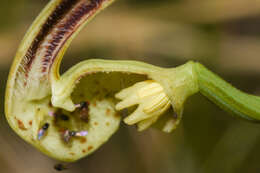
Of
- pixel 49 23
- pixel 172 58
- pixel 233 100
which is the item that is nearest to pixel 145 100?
pixel 233 100

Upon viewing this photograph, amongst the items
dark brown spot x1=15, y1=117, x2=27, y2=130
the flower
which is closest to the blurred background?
dark brown spot x1=15, y1=117, x2=27, y2=130

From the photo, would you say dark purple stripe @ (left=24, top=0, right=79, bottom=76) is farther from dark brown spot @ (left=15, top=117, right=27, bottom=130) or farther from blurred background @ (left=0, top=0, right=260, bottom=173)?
blurred background @ (left=0, top=0, right=260, bottom=173)

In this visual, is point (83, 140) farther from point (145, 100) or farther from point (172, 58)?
point (172, 58)

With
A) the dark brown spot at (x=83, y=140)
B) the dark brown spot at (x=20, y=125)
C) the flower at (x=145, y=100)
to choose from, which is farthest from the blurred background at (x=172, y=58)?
the flower at (x=145, y=100)

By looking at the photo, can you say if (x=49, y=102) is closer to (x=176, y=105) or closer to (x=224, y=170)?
(x=176, y=105)

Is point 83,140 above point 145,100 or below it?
below

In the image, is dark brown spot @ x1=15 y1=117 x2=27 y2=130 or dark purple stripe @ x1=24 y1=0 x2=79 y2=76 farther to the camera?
dark brown spot @ x1=15 y1=117 x2=27 y2=130

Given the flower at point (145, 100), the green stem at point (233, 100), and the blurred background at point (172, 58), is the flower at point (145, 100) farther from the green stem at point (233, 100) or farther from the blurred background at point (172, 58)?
the blurred background at point (172, 58)

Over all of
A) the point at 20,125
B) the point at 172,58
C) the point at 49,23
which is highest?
the point at 49,23
